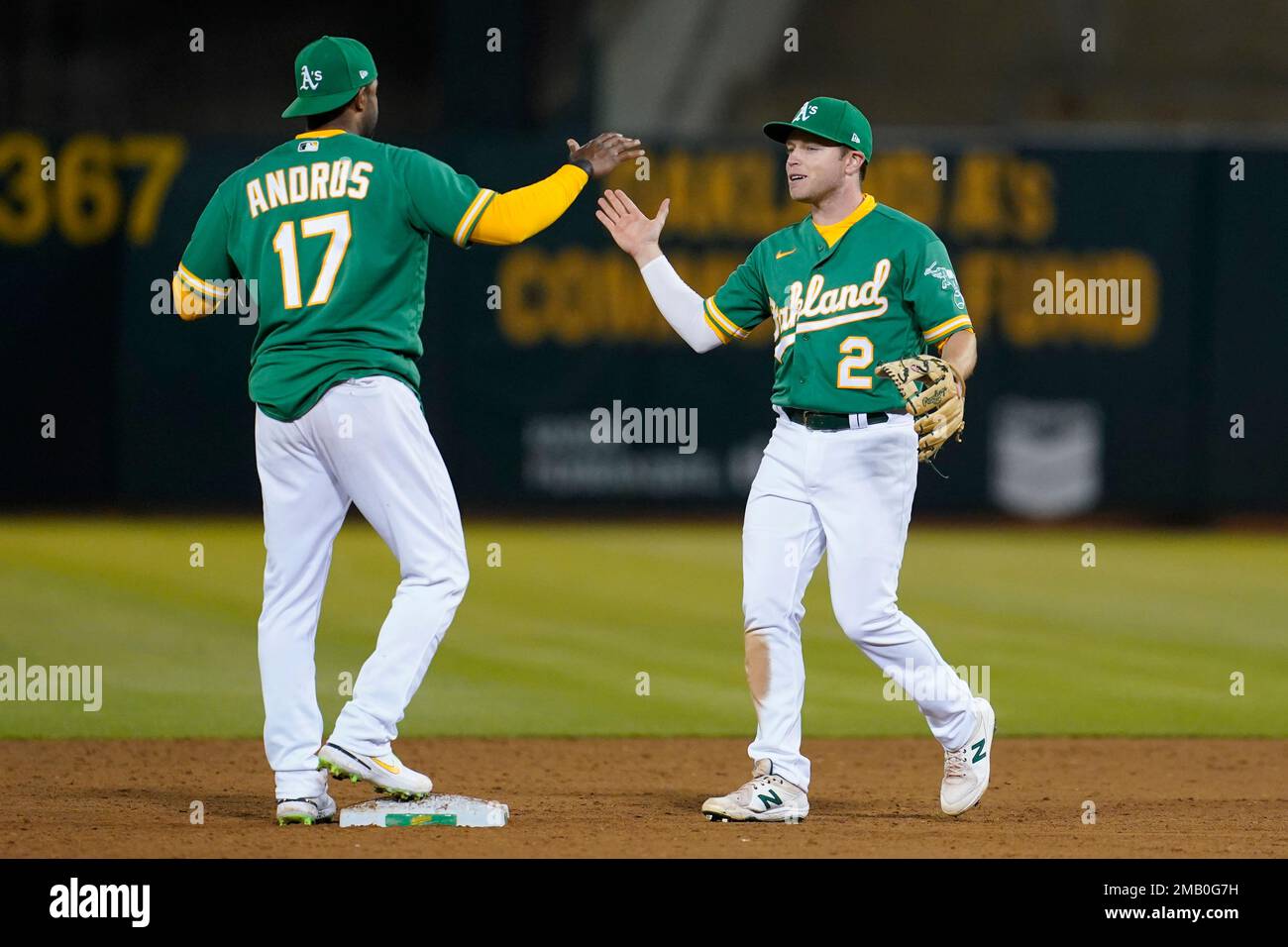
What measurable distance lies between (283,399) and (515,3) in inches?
504

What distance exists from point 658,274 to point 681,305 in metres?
0.14

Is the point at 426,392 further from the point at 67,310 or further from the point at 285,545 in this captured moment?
the point at 285,545

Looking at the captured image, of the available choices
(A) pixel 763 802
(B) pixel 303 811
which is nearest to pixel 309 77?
(B) pixel 303 811

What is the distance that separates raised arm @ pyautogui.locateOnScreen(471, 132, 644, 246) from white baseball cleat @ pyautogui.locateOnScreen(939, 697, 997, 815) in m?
2.11

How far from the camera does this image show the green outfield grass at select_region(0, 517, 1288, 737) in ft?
29.2

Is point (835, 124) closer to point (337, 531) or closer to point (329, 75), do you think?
point (329, 75)

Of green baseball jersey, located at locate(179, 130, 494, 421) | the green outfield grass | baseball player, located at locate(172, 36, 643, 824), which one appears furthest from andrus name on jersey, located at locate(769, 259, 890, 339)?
the green outfield grass

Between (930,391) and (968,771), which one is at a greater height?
(930,391)

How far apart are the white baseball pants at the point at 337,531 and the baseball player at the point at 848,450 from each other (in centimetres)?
103

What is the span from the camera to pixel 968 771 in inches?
245

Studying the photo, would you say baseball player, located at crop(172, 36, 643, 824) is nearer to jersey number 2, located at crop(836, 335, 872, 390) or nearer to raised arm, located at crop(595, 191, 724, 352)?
raised arm, located at crop(595, 191, 724, 352)

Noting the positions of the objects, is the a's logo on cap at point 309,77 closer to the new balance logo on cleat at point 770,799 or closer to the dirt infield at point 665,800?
the dirt infield at point 665,800

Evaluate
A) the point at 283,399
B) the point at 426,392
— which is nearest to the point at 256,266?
the point at 283,399

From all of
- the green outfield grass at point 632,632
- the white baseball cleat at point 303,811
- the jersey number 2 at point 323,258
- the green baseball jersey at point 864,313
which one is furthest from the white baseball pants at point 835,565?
the green outfield grass at point 632,632
